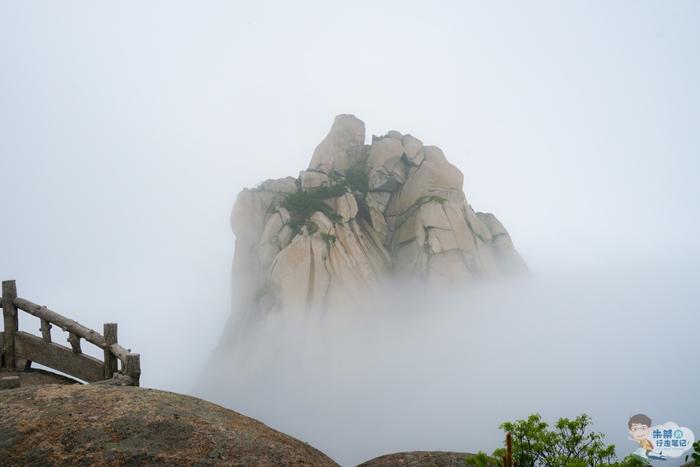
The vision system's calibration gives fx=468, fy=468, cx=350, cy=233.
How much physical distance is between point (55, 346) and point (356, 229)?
142 feet

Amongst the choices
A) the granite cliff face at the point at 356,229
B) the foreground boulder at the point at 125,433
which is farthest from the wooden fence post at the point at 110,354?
the granite cliff face at the point at 356,229

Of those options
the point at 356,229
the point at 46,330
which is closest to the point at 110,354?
the point at 46,330

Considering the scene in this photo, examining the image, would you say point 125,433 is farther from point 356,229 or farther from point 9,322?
point 356,229

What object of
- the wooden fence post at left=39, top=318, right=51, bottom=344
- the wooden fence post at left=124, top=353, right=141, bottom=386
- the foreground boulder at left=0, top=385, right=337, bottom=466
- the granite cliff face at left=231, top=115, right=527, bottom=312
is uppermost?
the granite cliff face at left=231, top=115, right=527, bottom=312

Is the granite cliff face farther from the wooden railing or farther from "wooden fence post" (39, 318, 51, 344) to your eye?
"wooden fence post" (39, 318, 51, 344)

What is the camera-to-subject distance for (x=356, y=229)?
186 feet

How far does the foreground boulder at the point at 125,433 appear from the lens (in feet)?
26.0

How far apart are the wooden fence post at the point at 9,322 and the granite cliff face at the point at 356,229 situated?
3760cm

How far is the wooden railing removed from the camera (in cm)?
1359

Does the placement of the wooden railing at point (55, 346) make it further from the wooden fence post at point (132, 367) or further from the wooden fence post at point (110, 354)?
the wooden fence post at point (132, 367)

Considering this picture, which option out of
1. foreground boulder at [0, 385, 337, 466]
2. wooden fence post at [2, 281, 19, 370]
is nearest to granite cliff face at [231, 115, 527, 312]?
wooden fence post at [2, 281, 19, 370]

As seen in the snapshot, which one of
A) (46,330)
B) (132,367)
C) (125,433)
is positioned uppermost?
(46,330)

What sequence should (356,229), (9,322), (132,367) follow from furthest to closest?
(356,229)
(9,322)
(132,367)

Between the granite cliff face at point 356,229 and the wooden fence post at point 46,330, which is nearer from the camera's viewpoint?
the wooden fence post at point 46,330
